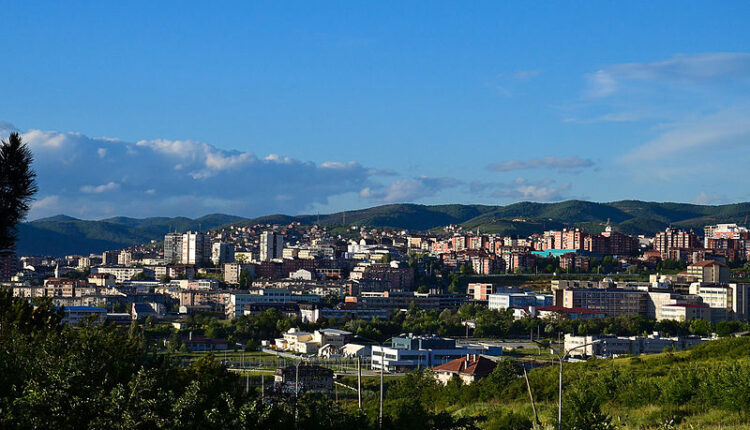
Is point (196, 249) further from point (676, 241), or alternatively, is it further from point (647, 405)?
point (647, 405)

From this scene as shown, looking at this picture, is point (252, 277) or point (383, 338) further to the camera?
point (252, 277)

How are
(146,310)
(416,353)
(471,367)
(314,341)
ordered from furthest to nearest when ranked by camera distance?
1. (146,310)
2. (314,341)
3. (416,353)
4. (471,367)

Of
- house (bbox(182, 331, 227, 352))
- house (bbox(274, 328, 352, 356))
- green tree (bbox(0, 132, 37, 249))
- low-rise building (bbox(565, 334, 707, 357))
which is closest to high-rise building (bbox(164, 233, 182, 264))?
house (bbox(274, 328, 352, 356))

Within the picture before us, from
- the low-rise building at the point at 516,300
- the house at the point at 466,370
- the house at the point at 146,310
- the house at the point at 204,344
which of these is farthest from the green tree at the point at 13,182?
the low-rise building at the point at 516,300

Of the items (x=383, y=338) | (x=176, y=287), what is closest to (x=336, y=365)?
(x=383, y=338)

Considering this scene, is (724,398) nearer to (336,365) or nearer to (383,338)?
(336,365)

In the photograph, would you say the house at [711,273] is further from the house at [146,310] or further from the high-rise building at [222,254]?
the high-rise building at [222,254]

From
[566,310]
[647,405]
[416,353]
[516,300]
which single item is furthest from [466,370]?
[516,300]
